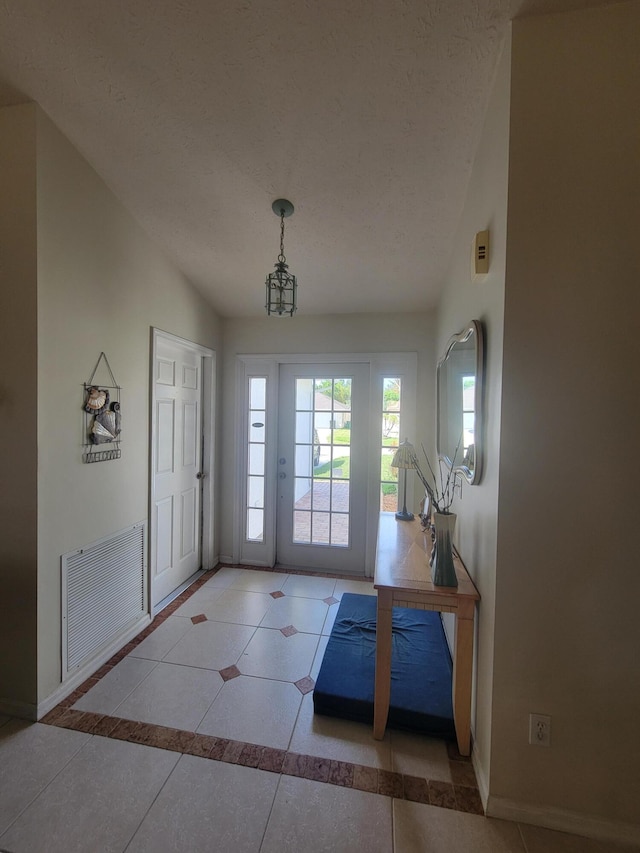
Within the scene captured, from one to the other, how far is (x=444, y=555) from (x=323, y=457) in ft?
6.06

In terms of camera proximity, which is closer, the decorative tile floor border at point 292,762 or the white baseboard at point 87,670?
the decorative tile floor border at point 292,762

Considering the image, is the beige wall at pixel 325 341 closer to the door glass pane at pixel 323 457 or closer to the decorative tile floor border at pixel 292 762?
the door glass pane at pixel 323 457

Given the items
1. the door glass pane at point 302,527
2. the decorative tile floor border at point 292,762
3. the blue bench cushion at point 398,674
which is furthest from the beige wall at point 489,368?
the door glass pane at point 302,527

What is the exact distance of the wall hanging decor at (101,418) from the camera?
1.90 metres

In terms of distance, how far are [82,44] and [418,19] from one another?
1276 millimetres

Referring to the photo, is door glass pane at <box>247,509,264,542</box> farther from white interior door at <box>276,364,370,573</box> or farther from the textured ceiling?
the textured ceiling

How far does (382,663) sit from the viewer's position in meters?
1.54

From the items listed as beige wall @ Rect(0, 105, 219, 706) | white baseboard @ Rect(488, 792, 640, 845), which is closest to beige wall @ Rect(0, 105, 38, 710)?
beige wall @ Rect(0, 105, 219, 706)

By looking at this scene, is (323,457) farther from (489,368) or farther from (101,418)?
(489,368)

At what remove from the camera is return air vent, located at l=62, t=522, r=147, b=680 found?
1.82 m

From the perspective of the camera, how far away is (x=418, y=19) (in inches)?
46.9

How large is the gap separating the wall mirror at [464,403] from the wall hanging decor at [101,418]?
1931 millimetres

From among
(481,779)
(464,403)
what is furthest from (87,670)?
(464,403)

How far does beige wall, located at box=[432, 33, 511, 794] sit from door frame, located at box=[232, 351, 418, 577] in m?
1.43
